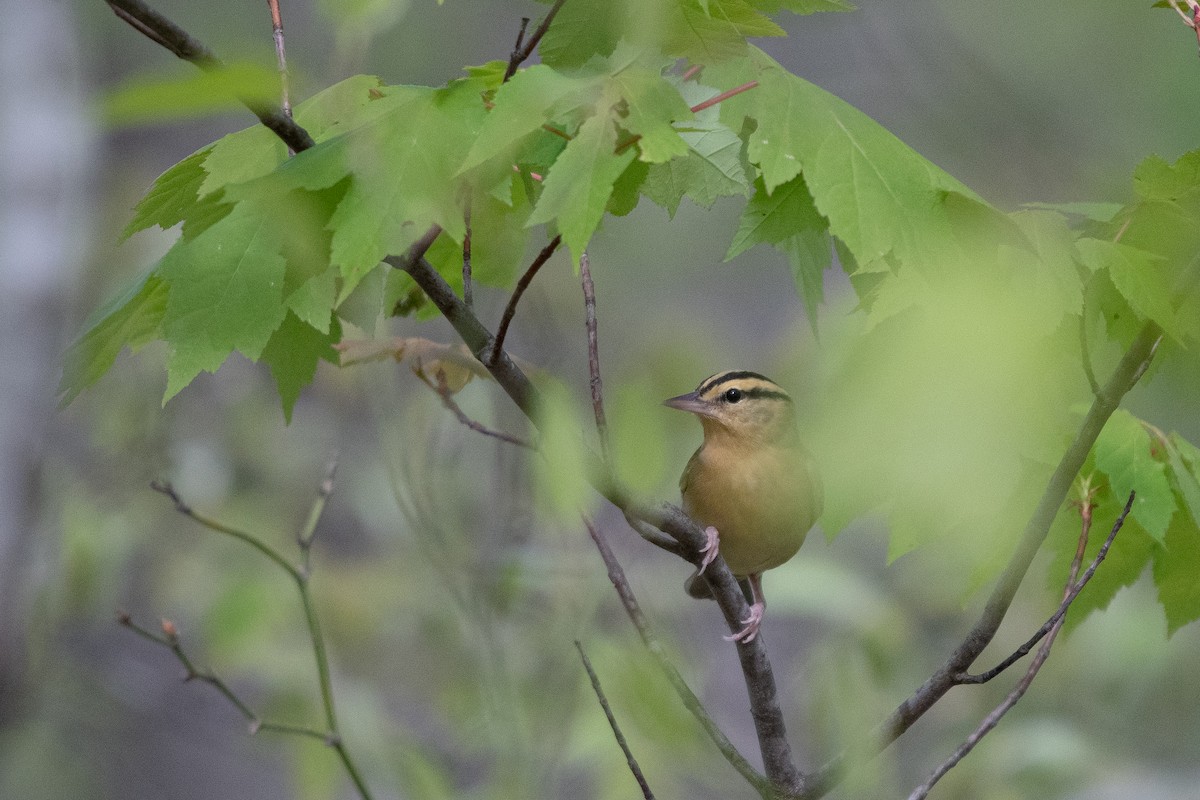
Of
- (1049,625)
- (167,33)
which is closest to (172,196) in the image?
(167,33)

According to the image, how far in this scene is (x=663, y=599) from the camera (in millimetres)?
3049

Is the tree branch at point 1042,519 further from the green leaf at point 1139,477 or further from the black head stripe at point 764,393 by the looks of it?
the black head stripe at point 764,393

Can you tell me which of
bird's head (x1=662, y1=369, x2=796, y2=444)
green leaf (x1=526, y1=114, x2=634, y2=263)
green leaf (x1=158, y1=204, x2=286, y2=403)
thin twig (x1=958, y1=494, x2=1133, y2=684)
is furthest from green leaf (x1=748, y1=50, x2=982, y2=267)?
bird's head (x1=662, y1=369, x2=796, y2=444)

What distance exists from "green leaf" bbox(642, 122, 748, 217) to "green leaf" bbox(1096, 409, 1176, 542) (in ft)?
2.64

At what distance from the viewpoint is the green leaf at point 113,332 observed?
193cm

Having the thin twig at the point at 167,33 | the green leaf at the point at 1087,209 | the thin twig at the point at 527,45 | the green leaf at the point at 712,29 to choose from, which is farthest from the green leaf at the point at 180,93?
the green leaf at the point at 1087,209

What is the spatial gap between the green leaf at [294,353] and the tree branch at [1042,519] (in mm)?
1150

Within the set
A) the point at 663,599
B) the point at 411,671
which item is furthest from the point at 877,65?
the point at 411,671

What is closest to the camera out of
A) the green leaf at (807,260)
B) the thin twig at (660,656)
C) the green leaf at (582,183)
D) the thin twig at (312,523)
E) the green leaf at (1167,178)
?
the green leaf at (582,183)

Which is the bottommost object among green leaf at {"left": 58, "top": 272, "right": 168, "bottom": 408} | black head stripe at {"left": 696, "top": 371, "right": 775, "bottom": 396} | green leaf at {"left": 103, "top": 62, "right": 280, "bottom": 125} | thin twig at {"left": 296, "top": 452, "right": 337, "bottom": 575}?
black head stripe at {"left": 696, "top": 371, "right": 775, "bottom": 396}

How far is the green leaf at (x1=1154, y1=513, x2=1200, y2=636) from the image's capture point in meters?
2.26

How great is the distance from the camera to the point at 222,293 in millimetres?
1700

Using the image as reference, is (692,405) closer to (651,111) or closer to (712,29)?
(712,29)

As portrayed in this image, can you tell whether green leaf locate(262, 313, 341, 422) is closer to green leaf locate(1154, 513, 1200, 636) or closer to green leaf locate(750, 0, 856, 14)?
green leaf locate(750, 0, 856, 14)
